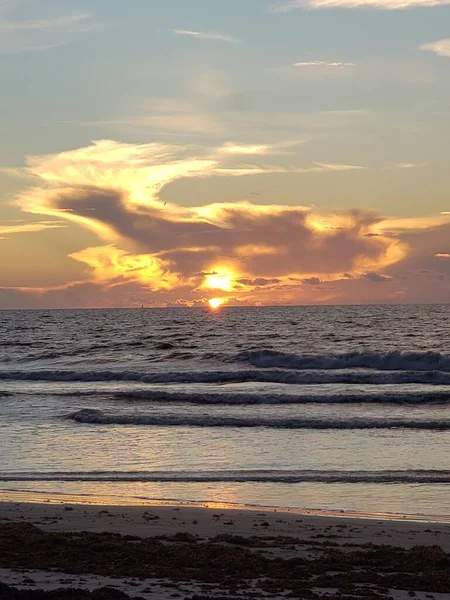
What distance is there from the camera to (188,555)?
11086 millimetres

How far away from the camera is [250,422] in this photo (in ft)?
87.9

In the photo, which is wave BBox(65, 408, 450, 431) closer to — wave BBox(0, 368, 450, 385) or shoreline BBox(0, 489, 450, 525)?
shoreline BBox(0, 489, 450, 525)

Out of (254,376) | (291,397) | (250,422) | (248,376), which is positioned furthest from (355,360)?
(250,422)

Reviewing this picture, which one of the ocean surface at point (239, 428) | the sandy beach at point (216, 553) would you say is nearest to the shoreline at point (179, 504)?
the sandy beach at point (216, 553)

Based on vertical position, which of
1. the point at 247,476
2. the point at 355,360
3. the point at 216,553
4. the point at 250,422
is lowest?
the point at 216,553

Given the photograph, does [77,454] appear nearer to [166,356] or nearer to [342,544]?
A: [342,544]

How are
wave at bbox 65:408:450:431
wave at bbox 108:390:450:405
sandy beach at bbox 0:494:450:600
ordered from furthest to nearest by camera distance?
wave at bbox 108:390:450:405
wave at bbox 65:408:450:431
sandy beach at bbox 0:494:450:600

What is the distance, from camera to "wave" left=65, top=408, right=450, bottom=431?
2602cm

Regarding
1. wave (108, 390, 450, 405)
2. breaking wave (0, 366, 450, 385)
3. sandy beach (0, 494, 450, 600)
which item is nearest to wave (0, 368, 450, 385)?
breaking wave (0, 366, 450, 385)

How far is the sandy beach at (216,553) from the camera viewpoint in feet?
31.3

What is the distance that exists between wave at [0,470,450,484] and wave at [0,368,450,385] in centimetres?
2418

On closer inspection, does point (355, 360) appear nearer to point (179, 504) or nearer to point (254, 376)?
point (254, 376)

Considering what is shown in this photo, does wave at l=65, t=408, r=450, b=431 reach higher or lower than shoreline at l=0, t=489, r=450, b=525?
higher

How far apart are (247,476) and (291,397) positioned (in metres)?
17.2
